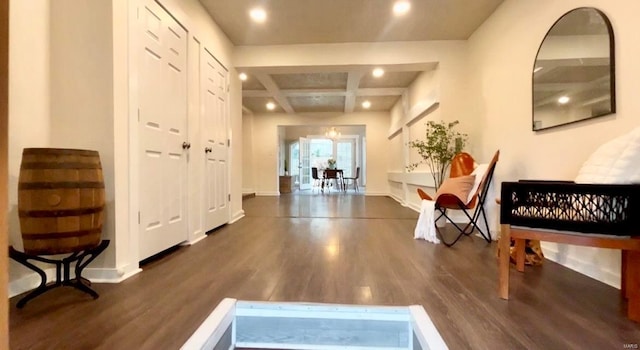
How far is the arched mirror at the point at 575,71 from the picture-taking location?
201 cm

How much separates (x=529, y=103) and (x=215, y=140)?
3207 mm

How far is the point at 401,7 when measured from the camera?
3.36 meters

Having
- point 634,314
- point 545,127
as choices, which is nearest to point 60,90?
point 634,314

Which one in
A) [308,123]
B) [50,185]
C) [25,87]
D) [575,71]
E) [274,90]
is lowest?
[50,185]

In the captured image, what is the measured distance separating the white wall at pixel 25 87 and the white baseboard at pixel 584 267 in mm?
3414

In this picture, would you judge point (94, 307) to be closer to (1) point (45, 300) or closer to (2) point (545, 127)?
(1) point (45, 300)

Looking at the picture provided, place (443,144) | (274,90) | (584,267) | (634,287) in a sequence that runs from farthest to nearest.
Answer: (274,90) < (443,144) < (584,267) < (634,287)

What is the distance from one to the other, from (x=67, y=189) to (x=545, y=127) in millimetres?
3276

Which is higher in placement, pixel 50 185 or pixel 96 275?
pixel 50 185

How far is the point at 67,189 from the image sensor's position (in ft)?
5.33

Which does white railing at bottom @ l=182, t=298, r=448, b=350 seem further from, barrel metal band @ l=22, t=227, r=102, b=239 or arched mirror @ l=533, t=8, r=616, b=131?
arched mirror @ l=533, t=8, r=616, b=131

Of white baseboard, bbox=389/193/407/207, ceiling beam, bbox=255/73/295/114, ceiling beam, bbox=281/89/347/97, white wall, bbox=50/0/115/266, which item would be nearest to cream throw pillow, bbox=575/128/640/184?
white wall, bbox=50/0/115/266

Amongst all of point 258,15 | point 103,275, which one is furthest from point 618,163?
point 258,15

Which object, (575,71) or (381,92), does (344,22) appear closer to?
(575,71)
